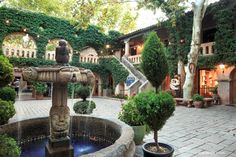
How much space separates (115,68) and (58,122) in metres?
16.7

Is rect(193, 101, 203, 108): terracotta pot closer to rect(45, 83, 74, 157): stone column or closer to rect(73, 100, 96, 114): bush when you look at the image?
rect(73, 100, 96, 114): bush

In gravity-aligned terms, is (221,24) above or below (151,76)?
above

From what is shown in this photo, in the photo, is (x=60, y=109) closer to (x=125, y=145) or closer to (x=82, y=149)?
(x=82, y=149)

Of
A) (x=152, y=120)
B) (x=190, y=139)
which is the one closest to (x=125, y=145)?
(x=152, y=120)

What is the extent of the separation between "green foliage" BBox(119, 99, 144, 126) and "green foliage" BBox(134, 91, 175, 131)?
1228 mm

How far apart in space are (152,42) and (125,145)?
243cm

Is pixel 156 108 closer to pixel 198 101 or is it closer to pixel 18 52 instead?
pixel 198 101

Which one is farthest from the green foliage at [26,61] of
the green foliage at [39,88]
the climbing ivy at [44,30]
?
the green foliage at [39,88]

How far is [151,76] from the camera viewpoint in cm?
462

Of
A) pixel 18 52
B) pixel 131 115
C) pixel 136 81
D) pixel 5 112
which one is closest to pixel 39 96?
pixel 18 52

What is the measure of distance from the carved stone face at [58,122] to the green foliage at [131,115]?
184 cm

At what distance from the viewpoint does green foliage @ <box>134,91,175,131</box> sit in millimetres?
4180

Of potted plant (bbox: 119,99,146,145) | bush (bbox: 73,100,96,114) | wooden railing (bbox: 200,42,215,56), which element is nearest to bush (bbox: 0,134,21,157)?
potted plant (bbox: 119,99,146,145)

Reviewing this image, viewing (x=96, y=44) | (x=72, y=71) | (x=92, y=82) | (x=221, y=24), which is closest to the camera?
(x=72, y=71)
